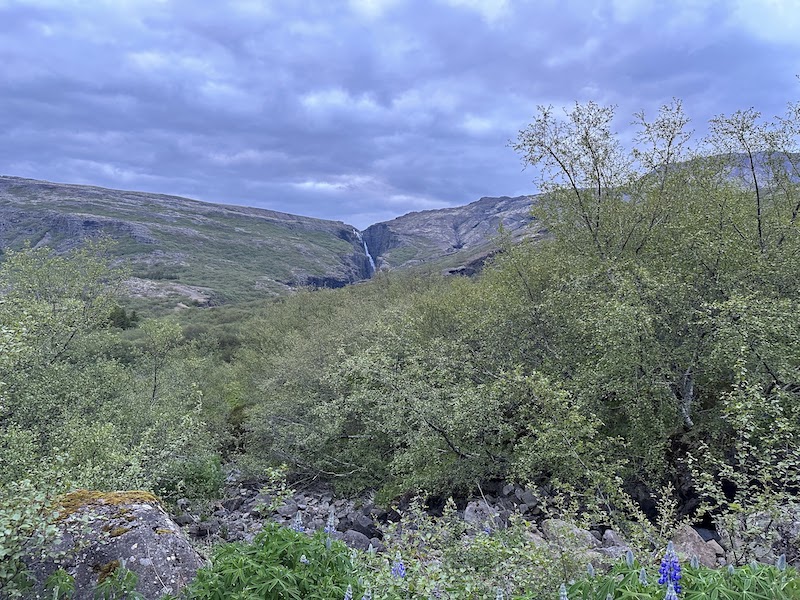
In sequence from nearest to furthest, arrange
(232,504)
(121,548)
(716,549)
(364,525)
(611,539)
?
(121,548) < (716,549) < (611,539) < (364,525) < (232,504)

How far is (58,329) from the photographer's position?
17641 millimetres

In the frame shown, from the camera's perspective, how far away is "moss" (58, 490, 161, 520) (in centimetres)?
636

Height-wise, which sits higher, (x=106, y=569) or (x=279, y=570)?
(x=279, y=570)

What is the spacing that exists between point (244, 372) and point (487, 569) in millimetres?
30173

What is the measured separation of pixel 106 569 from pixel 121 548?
0.26 m

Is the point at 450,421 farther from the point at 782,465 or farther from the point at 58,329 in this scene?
the point at 58,329

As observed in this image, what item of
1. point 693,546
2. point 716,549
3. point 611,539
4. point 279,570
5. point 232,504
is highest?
point 279,570

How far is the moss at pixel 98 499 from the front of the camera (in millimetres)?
6355

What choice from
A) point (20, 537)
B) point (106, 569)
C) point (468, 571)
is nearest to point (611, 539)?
point (468, 571)

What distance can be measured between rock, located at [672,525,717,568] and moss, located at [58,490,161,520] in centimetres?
815

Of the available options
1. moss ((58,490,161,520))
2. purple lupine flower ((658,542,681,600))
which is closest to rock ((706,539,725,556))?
purple lupine flower ((658,542,681,600))

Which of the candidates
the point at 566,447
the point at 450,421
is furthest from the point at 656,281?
the point at 450,421

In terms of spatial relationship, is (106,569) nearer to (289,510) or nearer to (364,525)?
(364,525)

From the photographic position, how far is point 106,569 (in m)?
5.46
